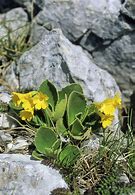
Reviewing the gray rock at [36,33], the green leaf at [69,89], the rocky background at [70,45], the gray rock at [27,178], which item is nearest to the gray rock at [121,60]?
the rocky background at [70,45]

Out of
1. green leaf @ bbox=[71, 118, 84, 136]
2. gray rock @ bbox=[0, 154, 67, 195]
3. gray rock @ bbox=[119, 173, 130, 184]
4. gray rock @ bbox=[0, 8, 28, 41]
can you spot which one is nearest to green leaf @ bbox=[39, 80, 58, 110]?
green leaf @ bbox=[71, 118, 84, 136]

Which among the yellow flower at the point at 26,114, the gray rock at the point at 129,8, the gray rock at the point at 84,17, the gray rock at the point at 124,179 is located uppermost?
the gray rock at the point at 129,8

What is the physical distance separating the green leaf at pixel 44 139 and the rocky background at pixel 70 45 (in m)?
0.71

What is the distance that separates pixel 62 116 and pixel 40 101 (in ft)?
1.01

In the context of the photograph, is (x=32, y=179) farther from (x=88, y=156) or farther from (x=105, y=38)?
(x=105, y=38)

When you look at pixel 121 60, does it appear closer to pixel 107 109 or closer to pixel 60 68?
pixel 60 68

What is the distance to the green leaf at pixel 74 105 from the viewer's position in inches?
166

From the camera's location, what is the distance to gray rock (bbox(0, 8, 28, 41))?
5.33 metres

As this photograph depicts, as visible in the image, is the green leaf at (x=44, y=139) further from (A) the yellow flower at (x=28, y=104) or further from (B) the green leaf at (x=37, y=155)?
(A) the yellow flower at (x=28, y=104)

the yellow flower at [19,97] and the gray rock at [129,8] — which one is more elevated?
the gray rock at [129,8]

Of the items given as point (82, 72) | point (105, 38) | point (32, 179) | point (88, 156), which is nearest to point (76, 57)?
point (82, 72)

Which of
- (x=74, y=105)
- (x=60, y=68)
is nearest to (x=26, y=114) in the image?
(x=74, y=105)

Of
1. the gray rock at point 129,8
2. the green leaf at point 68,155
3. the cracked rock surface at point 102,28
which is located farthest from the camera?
the cracked rock surface at point 102,28

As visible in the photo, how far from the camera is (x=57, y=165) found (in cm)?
394
